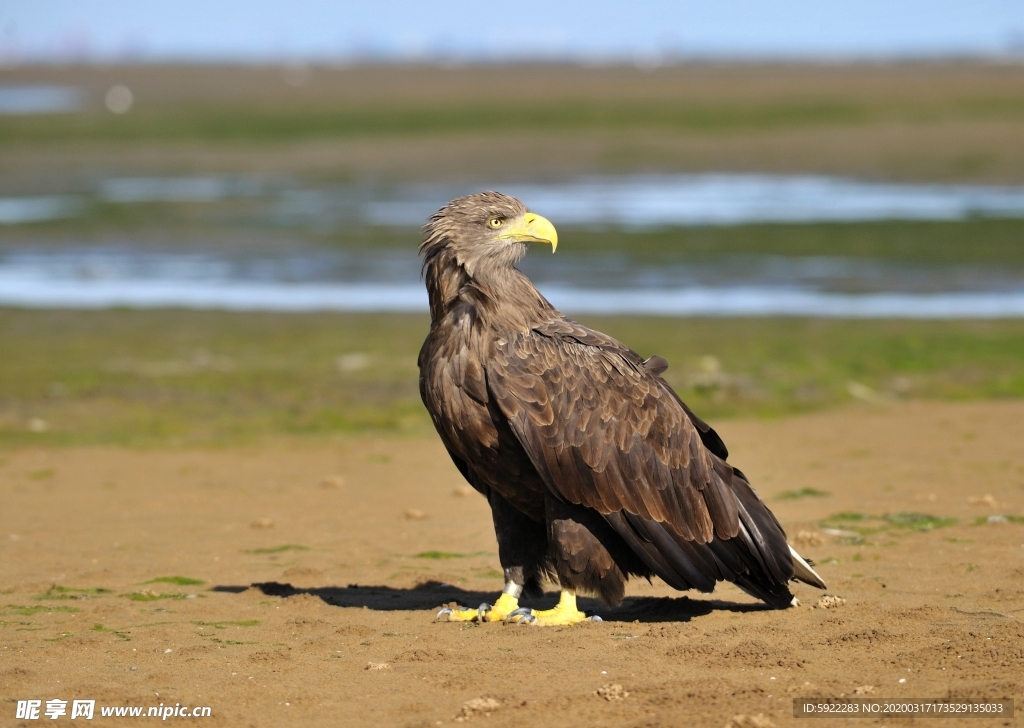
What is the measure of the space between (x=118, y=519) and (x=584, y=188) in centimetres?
2607

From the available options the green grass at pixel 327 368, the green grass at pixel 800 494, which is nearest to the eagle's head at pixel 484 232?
the green grass at pixel 800 494

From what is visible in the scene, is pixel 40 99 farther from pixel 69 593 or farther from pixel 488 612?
pixel 488 612

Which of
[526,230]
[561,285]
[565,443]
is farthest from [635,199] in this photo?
[565,443]

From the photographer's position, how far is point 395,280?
22859mm

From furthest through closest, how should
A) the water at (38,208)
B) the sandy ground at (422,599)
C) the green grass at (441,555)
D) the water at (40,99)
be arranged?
the water at (40,99)
the water at (38,208)
the green grass at (441,555)
the sandy ground at (422,599)

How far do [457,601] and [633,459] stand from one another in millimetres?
1467

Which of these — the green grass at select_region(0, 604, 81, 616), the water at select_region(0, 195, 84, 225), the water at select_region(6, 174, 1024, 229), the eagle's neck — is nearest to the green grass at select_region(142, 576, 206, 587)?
the green grass at select_region(0, 604, 81, 616)

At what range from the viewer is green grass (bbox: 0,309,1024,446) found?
13078 mm

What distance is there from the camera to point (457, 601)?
24.7 feet

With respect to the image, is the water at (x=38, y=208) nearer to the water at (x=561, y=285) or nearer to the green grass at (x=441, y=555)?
the water at (x=561, y=285)

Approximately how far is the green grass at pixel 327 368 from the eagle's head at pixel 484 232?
19.6 feet

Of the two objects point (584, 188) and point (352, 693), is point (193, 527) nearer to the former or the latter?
point (352, 693)

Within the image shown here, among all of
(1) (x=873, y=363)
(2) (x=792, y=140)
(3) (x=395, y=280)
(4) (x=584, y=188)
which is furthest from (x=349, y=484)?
(2) (x=792, y=140)

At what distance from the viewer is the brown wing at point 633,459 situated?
21.2ft
